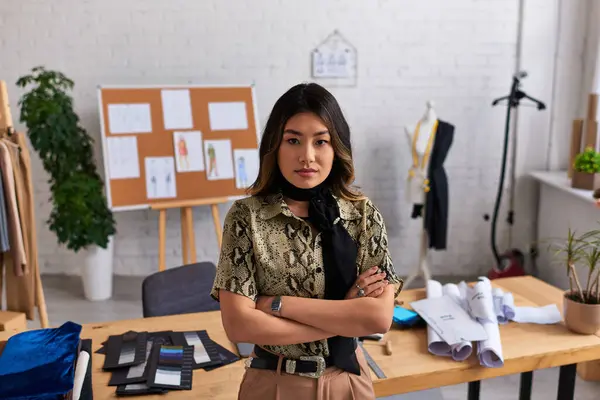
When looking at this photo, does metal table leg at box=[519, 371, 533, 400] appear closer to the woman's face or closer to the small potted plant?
the woman's face

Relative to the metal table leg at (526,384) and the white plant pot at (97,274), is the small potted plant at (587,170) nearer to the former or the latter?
the metal table leg at (526,384)

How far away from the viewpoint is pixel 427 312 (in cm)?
188

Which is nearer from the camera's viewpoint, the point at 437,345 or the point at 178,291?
the point at 437,345

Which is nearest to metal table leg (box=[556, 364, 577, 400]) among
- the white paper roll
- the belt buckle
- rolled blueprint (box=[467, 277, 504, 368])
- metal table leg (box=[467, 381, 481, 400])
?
rolled blueprint (box=[467, 277, 504, 368])

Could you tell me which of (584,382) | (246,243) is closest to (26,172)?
(246,243)

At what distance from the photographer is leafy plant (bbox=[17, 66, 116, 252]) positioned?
361 centimetres

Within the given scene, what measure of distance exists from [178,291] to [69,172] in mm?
1980

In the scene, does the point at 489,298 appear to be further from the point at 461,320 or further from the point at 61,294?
the point at 61,294

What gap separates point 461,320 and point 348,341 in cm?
65

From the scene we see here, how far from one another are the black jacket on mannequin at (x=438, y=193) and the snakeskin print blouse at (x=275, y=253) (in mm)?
2716

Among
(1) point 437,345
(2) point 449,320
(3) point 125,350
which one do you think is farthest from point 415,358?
(3) point 125,350

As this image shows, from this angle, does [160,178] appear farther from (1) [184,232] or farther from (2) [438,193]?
(2) [438,193]

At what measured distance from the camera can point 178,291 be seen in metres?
2.19

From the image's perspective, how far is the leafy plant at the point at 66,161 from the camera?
11.8ft
